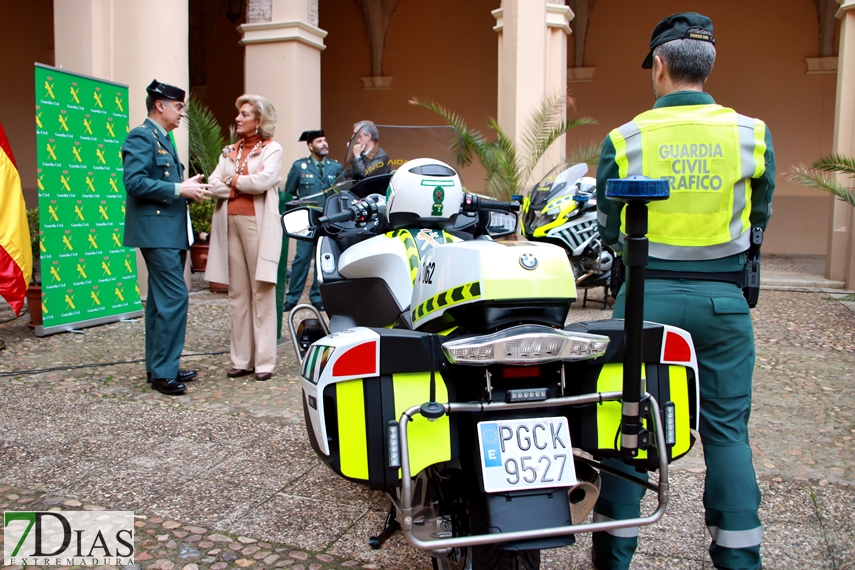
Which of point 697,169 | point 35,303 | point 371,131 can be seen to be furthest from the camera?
point 35,303

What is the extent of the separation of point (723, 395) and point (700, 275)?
37 centimetres

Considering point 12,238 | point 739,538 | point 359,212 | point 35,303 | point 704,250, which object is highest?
point 359,212

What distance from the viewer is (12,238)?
580cm

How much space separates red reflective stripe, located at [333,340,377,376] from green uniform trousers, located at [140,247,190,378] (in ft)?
10.5

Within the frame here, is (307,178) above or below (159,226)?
above

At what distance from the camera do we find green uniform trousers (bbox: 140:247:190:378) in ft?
16.2

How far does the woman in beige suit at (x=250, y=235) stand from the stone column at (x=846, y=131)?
25.3ft

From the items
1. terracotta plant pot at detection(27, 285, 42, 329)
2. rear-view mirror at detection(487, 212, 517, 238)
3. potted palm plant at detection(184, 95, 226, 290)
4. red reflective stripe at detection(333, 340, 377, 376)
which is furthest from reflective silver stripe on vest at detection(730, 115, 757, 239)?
potted palm plant at detection(184, 95, 226, 290)

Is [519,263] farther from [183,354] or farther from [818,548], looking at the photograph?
[183,354]

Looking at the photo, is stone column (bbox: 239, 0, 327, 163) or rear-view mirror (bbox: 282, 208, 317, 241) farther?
stone column (bbox: 239, 0, 327, 163)

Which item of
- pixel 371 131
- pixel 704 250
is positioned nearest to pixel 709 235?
pixel 704 250

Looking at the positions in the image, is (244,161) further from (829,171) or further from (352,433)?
(829,171)

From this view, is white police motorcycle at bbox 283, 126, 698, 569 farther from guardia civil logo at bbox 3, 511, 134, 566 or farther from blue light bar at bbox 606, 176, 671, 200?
guardia civil logo at bbox 3, 511, 134, 566

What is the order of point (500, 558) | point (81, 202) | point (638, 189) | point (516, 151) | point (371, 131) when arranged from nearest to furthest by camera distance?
point (638, 189), point (500, 558), point (371, 131), point (81, 202), point (516, 151)
